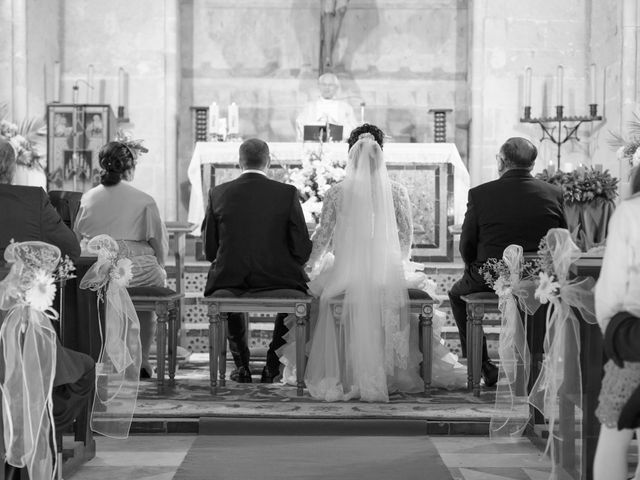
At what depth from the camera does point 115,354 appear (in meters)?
5.41

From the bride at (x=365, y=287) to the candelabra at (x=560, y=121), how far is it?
4808 millimetres

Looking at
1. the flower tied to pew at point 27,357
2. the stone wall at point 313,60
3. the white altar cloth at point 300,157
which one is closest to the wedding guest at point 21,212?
the flower tied to pew at point 27,357

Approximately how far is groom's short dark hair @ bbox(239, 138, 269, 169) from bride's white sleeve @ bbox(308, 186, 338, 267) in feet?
1.58

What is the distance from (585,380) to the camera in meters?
4.35

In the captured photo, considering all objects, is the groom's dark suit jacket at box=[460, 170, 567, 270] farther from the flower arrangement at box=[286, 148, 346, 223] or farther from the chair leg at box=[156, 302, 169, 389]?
the flower arrangement at box=[286, 148, 346, 223]

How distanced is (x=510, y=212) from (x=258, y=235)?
1604 mm

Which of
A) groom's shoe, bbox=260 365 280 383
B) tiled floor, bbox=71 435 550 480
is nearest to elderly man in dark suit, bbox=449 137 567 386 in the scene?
tiled floor, bbox=71 435 550 480

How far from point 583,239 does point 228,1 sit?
6.21 metres

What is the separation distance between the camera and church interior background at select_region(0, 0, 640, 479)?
11000 millimetres

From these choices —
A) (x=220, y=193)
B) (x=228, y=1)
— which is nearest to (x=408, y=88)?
(x=228, y=1)

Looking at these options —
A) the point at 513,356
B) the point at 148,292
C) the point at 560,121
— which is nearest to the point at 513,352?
the point at 513,356

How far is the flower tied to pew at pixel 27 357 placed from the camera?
3904 millimetres

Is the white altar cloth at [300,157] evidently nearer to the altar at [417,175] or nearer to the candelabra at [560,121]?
the altar at [417,175]

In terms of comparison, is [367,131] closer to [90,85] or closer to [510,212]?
[510,212]
